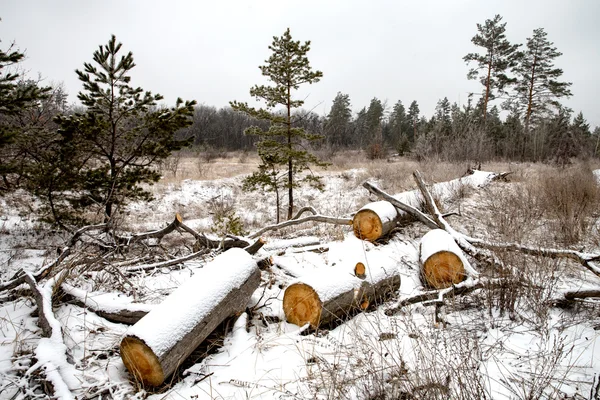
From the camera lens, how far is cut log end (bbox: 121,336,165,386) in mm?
Result: 1798

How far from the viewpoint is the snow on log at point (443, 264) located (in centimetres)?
302

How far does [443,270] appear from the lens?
3.12 metres

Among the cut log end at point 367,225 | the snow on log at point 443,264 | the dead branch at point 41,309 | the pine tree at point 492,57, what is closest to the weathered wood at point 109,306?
the dead branch at point 41,309

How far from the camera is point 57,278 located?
2.62 metres

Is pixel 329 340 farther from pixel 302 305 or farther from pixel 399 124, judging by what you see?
pixel 399 124

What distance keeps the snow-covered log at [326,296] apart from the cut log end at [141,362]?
42.2 inches

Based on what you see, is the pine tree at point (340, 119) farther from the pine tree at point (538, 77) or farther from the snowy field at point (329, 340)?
the snowy field at point (329, 340)

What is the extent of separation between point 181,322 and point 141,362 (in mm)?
315

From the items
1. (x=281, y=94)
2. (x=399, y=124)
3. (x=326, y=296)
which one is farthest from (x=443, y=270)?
(x=399, y=124)

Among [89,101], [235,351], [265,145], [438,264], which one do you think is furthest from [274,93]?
[235,351]

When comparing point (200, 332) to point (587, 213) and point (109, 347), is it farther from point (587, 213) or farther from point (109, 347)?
point (587, 213)

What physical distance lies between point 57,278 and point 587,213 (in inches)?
311

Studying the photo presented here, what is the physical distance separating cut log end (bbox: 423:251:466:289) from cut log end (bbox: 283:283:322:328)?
4.74 feet

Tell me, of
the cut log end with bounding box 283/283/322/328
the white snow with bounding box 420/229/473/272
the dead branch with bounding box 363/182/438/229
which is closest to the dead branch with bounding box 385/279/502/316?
the white snow with bounding box 420/229/473/272
